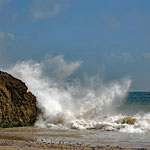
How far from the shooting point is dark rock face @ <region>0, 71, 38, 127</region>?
1487 cm

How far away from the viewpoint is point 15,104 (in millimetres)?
15617

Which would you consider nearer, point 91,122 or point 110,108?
point 91,122

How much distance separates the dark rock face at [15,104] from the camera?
14.9 m

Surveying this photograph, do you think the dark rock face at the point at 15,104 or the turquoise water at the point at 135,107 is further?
the turquoise water at the point at 135,107

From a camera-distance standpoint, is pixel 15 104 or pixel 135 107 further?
pixel 135 107

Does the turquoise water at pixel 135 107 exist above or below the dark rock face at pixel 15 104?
above

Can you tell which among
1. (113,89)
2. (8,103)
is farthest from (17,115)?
(113,89)

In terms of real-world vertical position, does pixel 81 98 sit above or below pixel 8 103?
above

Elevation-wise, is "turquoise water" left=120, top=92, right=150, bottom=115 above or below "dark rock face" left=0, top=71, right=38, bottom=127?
above

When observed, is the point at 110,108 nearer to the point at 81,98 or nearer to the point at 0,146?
the point at 81,98

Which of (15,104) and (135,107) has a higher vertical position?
(135,107)

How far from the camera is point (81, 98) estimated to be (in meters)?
20.3

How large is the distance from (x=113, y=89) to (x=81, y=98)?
10.5ft

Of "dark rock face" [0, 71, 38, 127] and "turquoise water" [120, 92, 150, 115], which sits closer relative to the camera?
"dark rock face" [0, 71, 38, 127]
